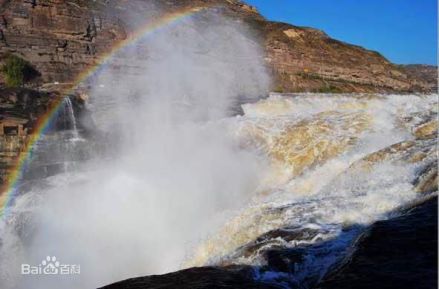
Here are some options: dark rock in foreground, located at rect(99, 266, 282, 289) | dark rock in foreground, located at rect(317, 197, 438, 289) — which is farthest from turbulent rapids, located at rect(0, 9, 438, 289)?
dark rock in foreground, located at rect(317, 197, 438, 289)

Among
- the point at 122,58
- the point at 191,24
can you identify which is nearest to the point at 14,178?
the point at 122,58

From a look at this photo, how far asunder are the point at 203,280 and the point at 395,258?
2339mm

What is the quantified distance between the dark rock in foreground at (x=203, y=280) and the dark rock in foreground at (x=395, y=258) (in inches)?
37.7

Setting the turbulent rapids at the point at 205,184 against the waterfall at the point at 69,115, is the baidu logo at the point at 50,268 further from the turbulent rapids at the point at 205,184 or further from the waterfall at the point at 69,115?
the waterfall at the point at 69,115

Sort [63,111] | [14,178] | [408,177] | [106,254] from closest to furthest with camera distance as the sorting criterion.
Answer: [408,177] → [106,254] → [14,178] → [63,111]

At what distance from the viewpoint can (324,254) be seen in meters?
6.33

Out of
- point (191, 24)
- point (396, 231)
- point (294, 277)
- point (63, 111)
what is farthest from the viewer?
point (191, 24)

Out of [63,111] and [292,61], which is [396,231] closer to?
[63,111]

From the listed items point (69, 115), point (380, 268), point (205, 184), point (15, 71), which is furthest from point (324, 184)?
point (15, 71)

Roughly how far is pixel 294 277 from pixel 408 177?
394 cm

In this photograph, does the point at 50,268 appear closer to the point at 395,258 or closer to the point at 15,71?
the point at 395,258

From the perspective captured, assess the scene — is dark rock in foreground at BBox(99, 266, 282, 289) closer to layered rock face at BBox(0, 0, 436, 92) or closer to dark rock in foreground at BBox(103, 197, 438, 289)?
dark rock in foreground at BBox(103, 197, 438, 289)

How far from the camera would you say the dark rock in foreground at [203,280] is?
5441 millimetres

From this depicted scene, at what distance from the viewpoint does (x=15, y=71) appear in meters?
31.1
